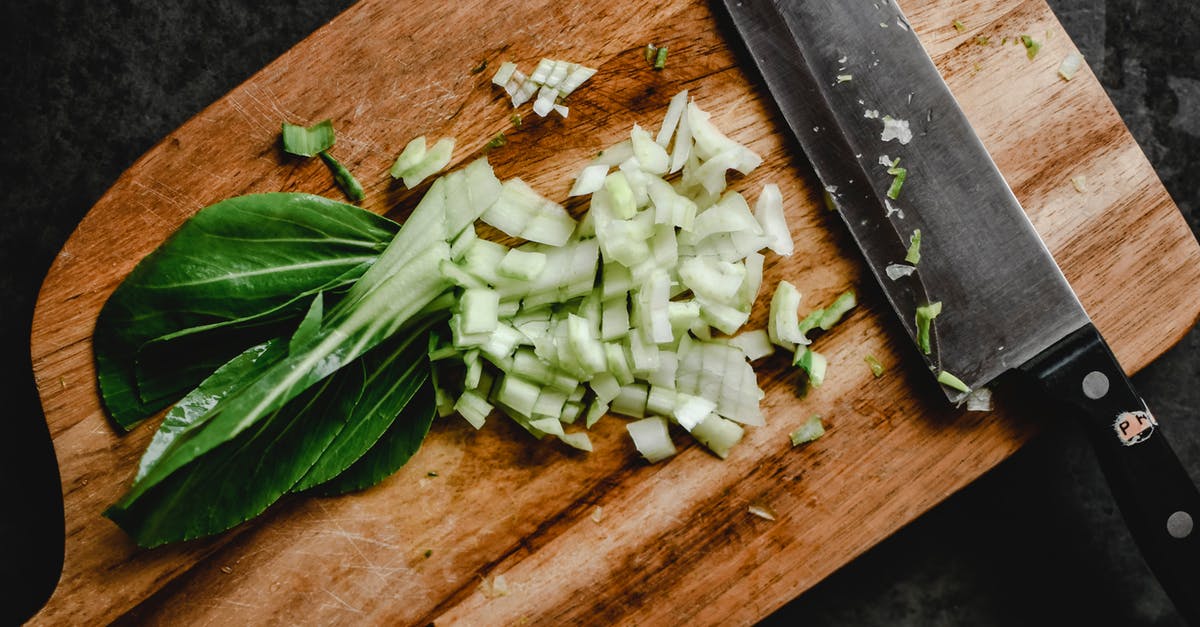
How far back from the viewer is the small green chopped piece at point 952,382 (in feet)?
4.33

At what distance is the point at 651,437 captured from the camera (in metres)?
1.34

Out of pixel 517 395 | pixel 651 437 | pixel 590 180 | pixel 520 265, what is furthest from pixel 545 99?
pixel 651 437

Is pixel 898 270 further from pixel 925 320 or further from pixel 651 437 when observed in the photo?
pixel 651 437

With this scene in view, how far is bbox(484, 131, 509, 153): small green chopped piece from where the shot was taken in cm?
132

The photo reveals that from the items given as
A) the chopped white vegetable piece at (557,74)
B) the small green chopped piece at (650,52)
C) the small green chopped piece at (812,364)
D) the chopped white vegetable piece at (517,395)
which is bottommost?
the small green chopped piece at (812,364)

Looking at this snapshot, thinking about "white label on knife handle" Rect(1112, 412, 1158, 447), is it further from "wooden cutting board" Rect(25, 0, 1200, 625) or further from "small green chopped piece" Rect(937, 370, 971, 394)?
"small green chopped piece" Rect(937, 370, 971, 394)

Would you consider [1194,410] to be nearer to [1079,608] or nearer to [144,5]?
[1079,608]

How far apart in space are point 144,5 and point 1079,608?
230 cm

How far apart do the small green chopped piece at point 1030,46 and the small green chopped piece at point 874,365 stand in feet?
1.96

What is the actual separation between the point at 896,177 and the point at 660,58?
455mm

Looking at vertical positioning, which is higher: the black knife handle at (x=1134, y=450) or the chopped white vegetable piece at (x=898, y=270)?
the chopped white vegetable piece at (x=898, y=270)

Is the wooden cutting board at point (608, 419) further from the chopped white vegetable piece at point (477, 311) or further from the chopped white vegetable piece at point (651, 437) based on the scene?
the chopped white vegetable piece at point (477, 311)

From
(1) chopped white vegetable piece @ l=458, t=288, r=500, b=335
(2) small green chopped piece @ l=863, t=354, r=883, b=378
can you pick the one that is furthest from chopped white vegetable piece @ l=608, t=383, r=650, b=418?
(2) small green chopped piece @ l=863, t=354, r=883, b=378

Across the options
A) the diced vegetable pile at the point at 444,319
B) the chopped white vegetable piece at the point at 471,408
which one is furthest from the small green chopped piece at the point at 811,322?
the chopped white vegetable piece at the point at 471,408
